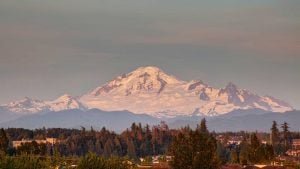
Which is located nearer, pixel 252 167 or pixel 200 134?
pixel 200 134

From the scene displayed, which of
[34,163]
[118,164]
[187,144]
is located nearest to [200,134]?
[187,144]

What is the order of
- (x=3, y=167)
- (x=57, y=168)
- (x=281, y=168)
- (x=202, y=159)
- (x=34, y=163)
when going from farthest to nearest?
(x=281, y=168), (x=57, y=168), (x=202, y=159), (x=34, y=163), (x=3, y=167)

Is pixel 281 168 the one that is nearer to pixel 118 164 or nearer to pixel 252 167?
pixel 252 167

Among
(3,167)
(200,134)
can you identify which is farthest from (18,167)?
(200,134)

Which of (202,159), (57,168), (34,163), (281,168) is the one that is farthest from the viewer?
(281,168)

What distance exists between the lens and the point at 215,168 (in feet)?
462

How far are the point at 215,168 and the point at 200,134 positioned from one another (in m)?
7.71

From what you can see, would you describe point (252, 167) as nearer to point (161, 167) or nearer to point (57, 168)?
point (161, 167)

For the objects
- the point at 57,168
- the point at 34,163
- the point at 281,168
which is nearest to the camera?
the point at 34,163

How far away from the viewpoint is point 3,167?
378ft

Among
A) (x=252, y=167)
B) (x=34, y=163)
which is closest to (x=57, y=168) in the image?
(x=34, y=163)

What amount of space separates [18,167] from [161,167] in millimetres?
62442

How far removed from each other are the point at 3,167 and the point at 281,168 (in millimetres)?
76919

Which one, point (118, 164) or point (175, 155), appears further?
point (175, 155)
